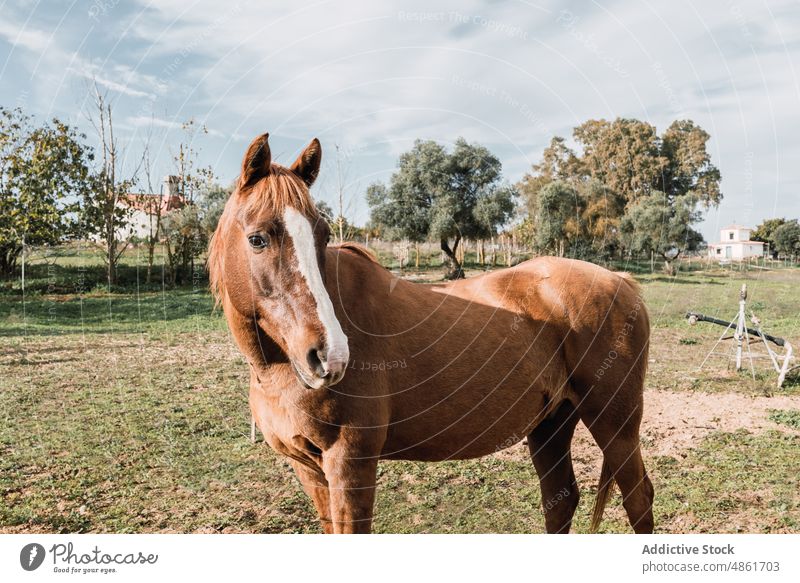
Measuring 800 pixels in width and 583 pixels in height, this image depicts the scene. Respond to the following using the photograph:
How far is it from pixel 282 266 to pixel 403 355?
87 centimetres

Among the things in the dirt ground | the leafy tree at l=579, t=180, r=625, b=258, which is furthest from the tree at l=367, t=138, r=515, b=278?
the dirt ground

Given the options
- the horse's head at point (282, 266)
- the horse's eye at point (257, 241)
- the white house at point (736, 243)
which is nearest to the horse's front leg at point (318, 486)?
the horse's head at point (282, 266)

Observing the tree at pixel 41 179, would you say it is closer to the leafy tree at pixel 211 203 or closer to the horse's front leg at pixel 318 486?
the leafy tree at pixel 211 203

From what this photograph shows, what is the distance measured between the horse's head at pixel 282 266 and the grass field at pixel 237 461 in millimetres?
235

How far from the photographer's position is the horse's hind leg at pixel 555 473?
11.7 ft

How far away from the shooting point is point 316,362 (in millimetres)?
1904

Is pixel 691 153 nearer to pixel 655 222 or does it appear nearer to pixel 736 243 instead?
pixel 655 222

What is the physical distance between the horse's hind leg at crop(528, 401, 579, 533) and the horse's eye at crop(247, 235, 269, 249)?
2484mm

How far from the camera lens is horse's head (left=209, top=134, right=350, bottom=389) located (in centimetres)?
190

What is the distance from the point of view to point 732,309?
1616 centimetres

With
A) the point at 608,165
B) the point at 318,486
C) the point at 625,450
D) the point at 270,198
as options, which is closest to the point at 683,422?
the point at 608,165

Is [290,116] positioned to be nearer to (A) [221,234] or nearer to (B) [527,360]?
(A) [221,234]
